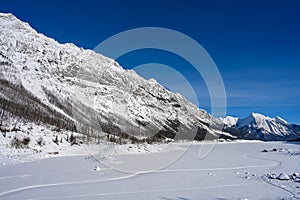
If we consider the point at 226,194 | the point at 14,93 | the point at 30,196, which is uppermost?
the point at 14,93

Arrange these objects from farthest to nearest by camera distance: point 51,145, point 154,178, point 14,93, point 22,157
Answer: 1. point 14,93
2. point 51,145
3. point 22,157
4. point 154,178

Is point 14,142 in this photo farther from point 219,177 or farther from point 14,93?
point 14,93

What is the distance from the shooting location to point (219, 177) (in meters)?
13.5

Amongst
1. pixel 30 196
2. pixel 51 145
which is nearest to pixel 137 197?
pixel 30 196

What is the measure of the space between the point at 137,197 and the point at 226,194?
9.44 feet

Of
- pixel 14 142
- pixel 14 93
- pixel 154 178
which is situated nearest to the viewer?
pixel 154 178

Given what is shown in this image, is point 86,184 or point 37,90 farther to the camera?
point 37,90

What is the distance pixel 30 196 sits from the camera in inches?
379

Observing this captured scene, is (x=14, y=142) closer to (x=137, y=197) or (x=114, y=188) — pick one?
(x=114, y=188)

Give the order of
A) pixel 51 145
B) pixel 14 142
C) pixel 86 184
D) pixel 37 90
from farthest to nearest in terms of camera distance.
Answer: pixel 37 90 → pixel 51 145 → pixel 14 142 → pixel 86 184

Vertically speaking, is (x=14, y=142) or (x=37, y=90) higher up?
(x=37, y=90)

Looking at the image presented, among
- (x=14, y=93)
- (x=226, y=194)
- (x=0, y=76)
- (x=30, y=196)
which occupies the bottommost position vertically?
(x=30, y=196)

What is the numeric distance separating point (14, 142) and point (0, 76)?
12903 cm

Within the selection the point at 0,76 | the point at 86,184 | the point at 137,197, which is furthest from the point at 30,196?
the point at 0,76
